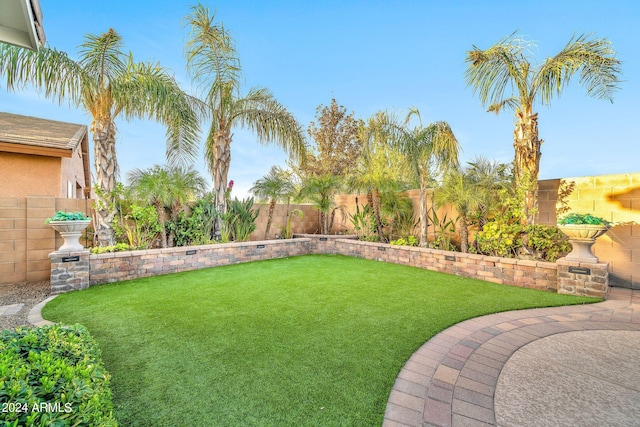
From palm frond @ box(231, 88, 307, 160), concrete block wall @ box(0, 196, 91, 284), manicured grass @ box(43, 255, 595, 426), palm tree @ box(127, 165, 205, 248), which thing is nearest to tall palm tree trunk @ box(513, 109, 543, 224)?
manicured grass @ box(43, 255, 595, 426)

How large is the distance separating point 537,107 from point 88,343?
8.11 meters

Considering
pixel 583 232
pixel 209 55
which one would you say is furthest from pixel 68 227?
pixel 583 232

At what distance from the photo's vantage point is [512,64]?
5.89 m

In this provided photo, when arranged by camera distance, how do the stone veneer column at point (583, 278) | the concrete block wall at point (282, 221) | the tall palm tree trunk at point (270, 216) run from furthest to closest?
the concrete block wall at point (282, 221)
the tall palm tree trunk at point (270, 216)
the stone veneer column at point (583, 278)

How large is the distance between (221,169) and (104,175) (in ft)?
9.02

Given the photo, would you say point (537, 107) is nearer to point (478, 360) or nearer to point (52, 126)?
point (478, 360)

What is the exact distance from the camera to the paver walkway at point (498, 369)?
6.74ft

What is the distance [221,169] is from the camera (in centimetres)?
820

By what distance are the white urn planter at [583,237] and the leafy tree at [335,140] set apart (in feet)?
54.4

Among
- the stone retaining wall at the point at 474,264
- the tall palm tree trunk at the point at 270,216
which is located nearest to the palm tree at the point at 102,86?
the tall palm tree trunk at the point at 270,216

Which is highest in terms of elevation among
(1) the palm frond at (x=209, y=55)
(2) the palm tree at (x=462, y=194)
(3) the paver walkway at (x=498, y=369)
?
(1) the palm frond at (x=209, y=55)

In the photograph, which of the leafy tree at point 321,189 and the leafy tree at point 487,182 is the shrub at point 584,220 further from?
the leafy tree at point 321,189

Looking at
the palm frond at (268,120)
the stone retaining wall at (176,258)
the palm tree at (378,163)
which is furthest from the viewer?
the palm frond at (268,120)

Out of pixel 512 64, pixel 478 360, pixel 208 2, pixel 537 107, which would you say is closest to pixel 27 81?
pixel 208 2
